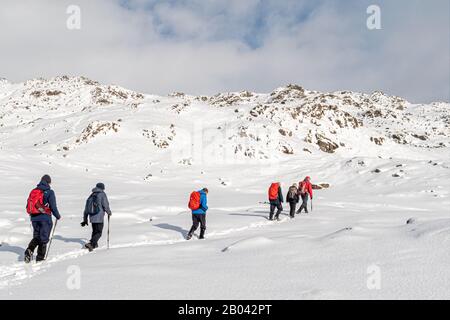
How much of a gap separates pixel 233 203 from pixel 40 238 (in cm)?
1188

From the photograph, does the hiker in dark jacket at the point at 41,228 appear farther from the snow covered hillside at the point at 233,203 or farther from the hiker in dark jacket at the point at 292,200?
the hiker in dark jacket at the point at 292,200

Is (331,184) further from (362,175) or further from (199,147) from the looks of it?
(199,147)

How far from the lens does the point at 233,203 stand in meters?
18.7

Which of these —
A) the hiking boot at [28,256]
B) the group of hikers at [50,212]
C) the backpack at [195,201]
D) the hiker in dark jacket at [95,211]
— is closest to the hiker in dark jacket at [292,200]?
the group of hikers at [50,212]

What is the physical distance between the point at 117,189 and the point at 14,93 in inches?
4106

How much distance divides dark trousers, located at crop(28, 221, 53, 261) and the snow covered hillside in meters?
0.51

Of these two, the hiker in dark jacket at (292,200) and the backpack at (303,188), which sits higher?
the backpack at (303,188)

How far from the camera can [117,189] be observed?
22266 mm

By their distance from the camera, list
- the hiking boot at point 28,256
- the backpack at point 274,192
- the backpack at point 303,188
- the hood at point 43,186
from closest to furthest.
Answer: the hiking boot at point 28,256 → the hood at point 43,186 → the backpack at point 274,192 → the backpack at point 303,188

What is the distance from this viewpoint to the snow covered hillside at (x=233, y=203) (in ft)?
16.5

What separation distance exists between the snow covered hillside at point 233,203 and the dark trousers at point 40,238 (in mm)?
512

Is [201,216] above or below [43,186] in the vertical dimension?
below

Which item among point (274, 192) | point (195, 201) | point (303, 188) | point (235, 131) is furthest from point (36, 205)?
point (235, 131)

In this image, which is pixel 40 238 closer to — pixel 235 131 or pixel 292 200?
pixel 292 200
